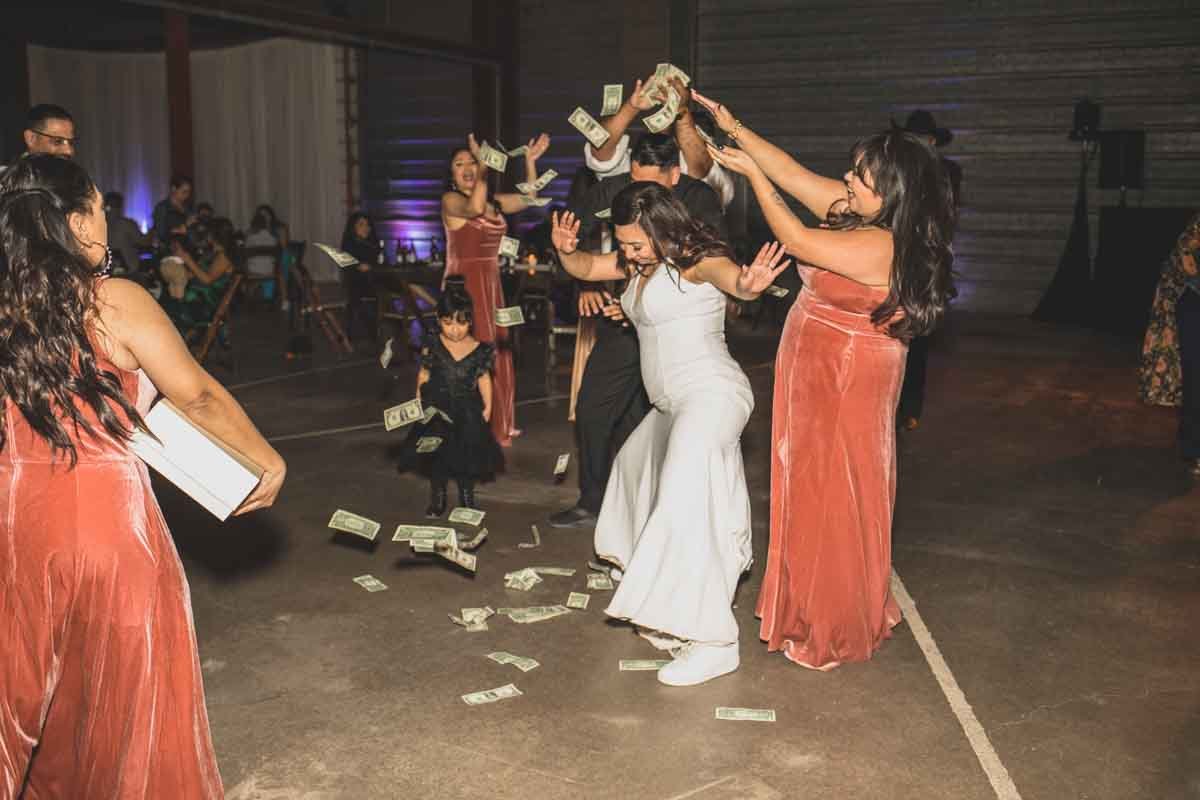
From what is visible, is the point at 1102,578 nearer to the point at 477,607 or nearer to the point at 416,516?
the point at 477,607

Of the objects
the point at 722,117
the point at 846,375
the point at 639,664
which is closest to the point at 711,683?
the point at 639,664

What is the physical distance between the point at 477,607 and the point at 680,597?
1011 millimetres

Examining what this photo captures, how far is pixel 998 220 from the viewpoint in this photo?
1457 cm

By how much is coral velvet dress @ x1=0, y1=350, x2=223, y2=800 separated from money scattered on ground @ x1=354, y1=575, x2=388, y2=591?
224 cm

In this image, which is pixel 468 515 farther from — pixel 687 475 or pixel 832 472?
pixel 832 472

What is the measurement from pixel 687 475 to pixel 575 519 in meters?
1.79

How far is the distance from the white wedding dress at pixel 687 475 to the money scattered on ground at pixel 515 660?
0.35 meters

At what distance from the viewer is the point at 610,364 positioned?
503 centimetres

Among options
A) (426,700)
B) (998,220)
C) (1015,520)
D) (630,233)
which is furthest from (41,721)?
(998,220)

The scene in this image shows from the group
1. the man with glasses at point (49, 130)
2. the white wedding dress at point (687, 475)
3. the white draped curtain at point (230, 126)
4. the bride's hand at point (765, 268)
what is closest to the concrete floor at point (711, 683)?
the white wedding dress at point (687, 475)

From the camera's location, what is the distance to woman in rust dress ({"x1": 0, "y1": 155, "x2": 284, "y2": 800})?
2.12 metres

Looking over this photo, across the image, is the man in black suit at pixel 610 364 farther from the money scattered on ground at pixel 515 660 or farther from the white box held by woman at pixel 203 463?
the white box held by woman at pixel 203 463

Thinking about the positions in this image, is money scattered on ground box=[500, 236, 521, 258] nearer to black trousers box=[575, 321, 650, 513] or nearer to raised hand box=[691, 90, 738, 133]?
black trousers box=[575, 321, 650, 513]

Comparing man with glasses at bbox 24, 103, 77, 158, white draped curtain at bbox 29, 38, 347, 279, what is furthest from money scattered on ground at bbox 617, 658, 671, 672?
white draped curtain at bbox 29, 38, 347, 279
